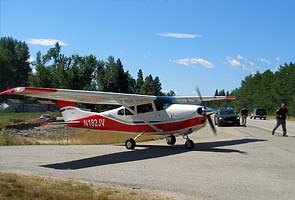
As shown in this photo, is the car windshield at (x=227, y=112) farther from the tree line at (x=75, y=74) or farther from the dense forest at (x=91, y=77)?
the tree line at (x=75, y=74)

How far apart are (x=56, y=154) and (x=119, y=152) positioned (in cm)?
248

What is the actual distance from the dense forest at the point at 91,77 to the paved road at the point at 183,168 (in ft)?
194

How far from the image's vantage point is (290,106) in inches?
2783

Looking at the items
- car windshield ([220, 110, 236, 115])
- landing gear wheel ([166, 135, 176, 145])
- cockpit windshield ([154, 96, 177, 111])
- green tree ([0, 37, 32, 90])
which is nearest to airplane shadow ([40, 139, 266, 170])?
landing gear wheel ([166, 135, 176, 145])

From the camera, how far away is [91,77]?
10012 centimetres

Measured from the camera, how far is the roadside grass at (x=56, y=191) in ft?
23.7

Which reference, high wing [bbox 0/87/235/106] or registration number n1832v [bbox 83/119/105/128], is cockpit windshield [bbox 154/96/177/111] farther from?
registration number n1832v [bbox 83/119/105/128]

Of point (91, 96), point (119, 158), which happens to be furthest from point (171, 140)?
point (119, 158)

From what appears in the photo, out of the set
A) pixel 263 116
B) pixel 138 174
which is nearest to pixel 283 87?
pixel 263 116

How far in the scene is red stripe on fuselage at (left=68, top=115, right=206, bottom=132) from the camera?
16.7 metres

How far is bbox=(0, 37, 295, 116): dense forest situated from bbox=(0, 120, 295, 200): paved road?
59244mm

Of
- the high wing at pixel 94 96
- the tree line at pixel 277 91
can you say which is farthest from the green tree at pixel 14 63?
the high wing at pixel 94 96

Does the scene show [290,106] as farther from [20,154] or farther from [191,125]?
[20,154]

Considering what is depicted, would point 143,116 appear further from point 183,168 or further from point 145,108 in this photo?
point 183,168
